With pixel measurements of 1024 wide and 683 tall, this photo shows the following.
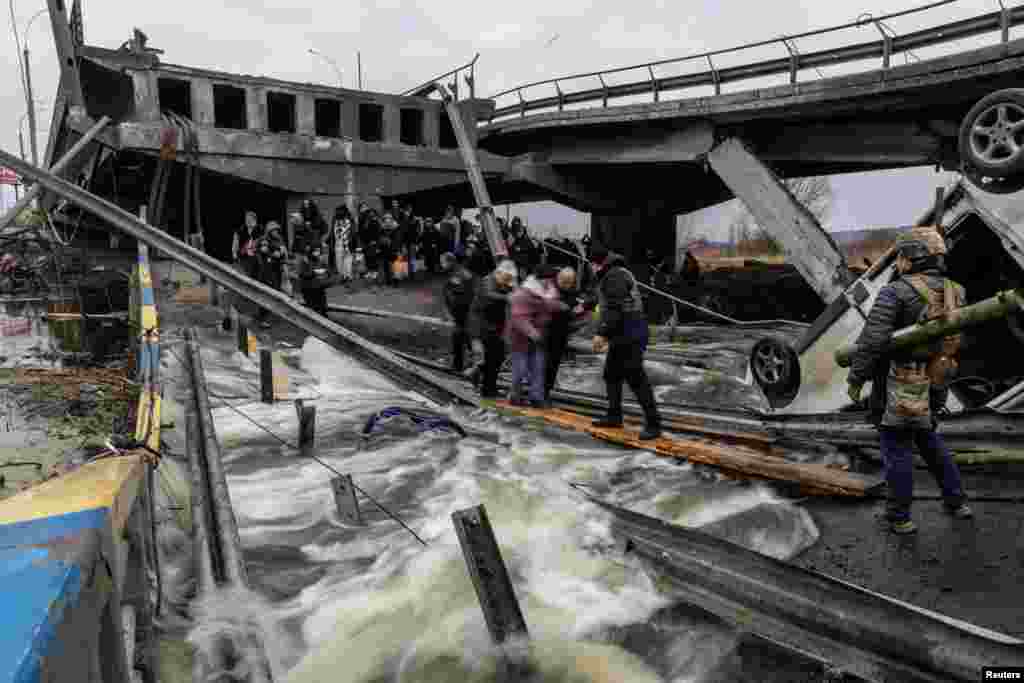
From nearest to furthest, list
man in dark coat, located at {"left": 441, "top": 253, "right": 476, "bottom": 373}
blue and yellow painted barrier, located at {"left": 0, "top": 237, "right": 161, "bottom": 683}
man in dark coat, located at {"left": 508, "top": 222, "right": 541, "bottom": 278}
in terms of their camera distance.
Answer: blue and yellow painted barrier, located at {"left": 0, "top": 237, "right": 161, "bottom": 683} → man in dark coat, located at {"left": 441, "top": 253, "right": 476, "bottom": 373} → man in dark coat, located at {"left": 508, "top": 222, "right": 541, "bottom": 278}

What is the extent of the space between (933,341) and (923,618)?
1738 millimetres

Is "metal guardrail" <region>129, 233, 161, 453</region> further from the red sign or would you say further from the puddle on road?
the red sign

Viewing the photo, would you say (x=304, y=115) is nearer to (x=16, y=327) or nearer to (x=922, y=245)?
(x=16, y=327)

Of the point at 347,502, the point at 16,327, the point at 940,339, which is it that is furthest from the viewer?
the point at 16,327

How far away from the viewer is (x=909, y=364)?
4.32 metres

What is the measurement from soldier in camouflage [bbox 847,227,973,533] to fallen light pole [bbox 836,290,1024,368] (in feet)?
0.17

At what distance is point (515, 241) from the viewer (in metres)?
21.1

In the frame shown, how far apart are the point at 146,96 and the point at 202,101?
5.69 ft

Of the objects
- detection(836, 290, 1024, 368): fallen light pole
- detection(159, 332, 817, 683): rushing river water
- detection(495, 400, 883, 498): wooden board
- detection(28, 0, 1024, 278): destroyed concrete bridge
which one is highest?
detection(28, 0, 1024, 278): destroyed concrete bridge

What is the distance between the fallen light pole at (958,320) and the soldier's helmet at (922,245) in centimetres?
39

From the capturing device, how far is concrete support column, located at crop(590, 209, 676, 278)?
29422mm

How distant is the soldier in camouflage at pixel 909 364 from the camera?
4.28 meters

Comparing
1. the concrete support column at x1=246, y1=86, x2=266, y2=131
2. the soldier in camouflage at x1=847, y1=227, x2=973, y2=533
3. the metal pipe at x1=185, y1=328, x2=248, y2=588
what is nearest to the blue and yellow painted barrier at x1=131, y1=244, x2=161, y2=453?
the metal pipe at x1=185, y1=328, x2=248, y2=588

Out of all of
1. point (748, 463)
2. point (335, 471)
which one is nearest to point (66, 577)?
point (335, 471)
